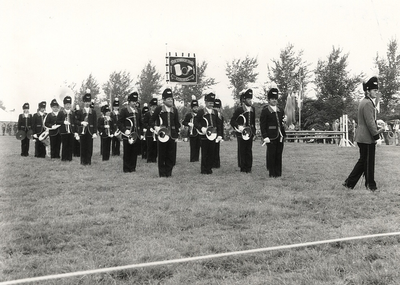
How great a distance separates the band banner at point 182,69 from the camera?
29.0 m

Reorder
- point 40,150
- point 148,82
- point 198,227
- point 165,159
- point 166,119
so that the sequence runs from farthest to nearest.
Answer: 1. point 148,82
2. point 40,150
3. point 166,119
4. point 165,159
5. point 198,227

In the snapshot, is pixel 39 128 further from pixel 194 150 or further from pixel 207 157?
pixel 207 157

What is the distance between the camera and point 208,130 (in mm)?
12469

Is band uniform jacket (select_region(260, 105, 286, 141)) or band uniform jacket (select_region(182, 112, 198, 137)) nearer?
band uniform jacket (select_region(260, 105, 286, 141))

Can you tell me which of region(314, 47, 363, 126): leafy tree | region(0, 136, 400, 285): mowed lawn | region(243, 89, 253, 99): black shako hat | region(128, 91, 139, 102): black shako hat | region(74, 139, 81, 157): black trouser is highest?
region(314, 47, 363, 126): leafy tree

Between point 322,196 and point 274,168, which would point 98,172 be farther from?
point 322,196

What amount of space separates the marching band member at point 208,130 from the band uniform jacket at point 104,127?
5.60m

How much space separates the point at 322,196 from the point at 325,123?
3038cm

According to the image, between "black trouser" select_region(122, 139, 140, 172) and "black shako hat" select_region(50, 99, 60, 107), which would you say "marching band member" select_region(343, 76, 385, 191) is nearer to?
"black trouser" select_region(122, 139, 140, 172)

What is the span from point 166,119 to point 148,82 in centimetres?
3582

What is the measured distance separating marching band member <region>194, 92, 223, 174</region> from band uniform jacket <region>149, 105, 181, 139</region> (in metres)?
0.94

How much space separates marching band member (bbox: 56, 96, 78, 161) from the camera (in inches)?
622

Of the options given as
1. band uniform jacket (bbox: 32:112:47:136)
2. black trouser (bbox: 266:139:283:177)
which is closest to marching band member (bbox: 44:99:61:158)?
band uniform jacket (bbox: 32:112:47:136)

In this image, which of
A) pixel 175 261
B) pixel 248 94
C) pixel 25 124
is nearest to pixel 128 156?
pixel 248 94
